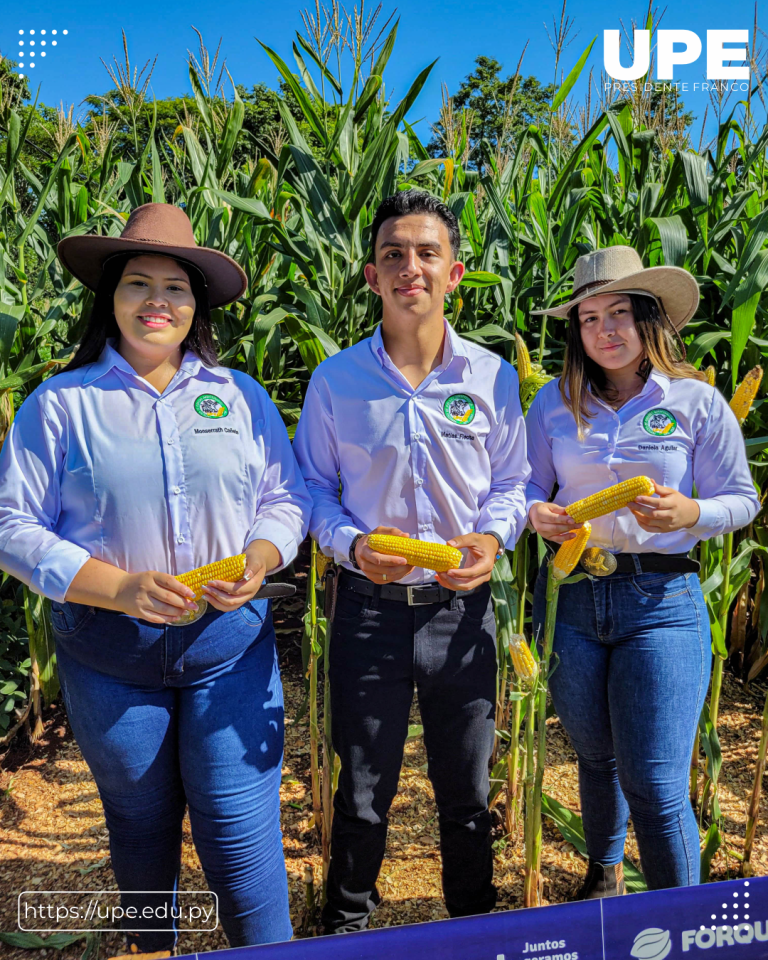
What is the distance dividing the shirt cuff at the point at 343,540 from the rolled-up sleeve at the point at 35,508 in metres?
0.67

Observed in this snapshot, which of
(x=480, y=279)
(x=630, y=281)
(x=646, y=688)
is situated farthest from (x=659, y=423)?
(x=480, y=279)

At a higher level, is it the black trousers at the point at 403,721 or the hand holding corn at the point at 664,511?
the hand holding corn at the point at 664,511

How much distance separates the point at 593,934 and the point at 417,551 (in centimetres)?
108

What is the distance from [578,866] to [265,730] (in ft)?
5.66

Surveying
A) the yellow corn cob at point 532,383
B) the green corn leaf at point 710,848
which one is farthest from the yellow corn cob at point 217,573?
the green corn leaf at point 710,848

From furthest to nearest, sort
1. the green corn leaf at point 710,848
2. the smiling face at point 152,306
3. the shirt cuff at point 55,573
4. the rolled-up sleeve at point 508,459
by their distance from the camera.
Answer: the green corn leaf at point 710,848
the rolled-up sleeve at point 508,459
the smiling face at point 152,306
the shirt cuff at point 55,573

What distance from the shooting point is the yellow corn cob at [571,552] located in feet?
6.44

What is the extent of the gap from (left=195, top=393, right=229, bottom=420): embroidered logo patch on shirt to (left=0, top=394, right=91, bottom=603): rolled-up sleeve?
0.35 meters

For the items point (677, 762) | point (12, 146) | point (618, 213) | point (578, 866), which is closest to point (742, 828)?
point (578, 866)

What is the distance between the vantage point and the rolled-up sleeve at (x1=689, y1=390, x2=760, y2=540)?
2.07 meters

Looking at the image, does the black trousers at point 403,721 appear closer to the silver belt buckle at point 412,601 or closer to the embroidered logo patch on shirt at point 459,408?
the silver belt buckle at point 412,601

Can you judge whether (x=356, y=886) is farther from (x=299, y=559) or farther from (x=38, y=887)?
(x=299, y=559)

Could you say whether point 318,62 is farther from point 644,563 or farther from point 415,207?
point 644,563

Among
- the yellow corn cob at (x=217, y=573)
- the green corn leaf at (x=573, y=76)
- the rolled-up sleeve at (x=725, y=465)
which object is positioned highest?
the green corn leaf at (x=573, y=76)
